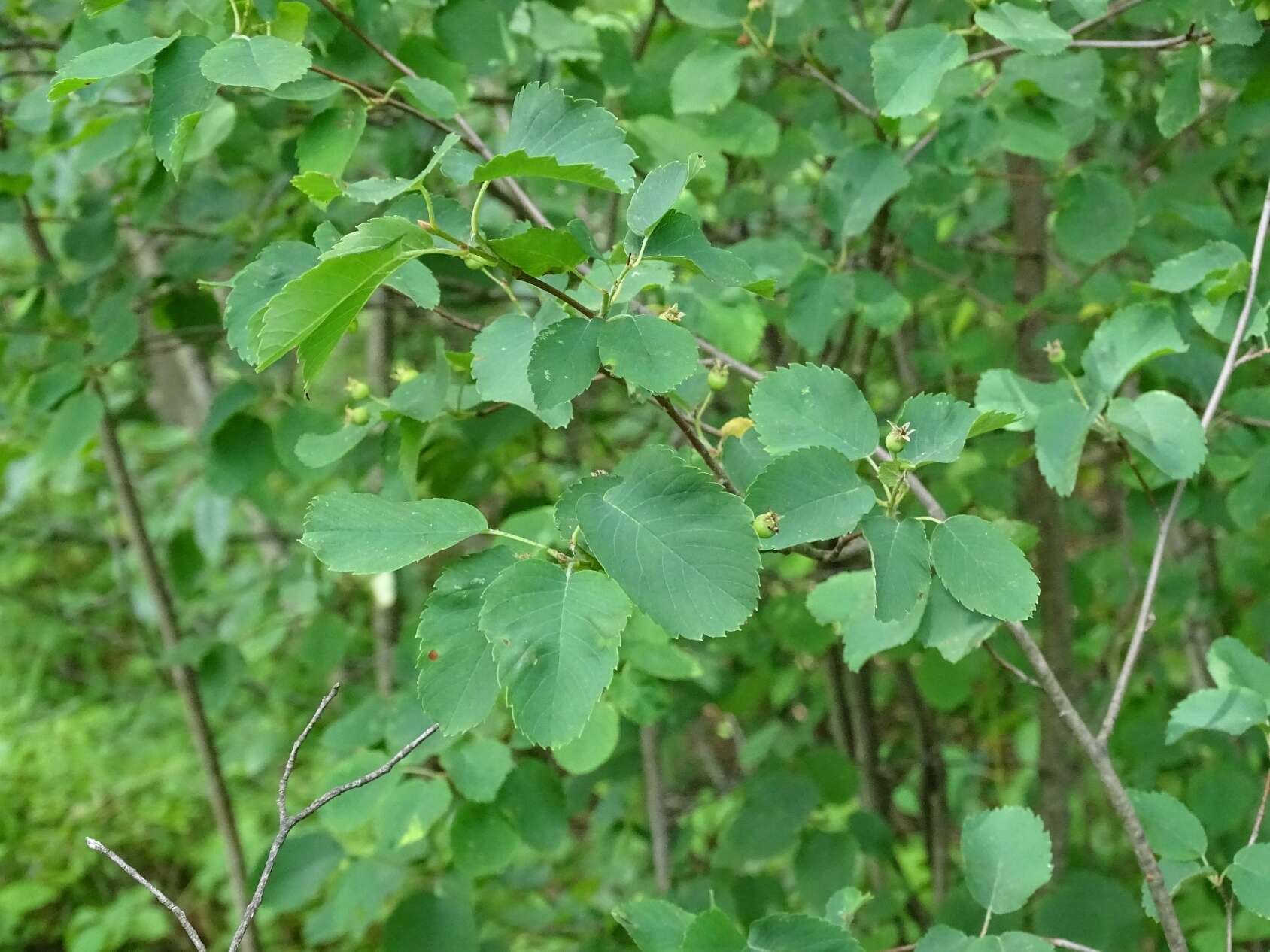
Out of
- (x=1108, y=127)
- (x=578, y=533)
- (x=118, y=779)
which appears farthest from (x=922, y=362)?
(x=118, y=779)

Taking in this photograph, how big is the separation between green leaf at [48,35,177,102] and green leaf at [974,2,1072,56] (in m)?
0.63

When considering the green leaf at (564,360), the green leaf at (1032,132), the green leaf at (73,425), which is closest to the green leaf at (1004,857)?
the green leaf at (564,360)

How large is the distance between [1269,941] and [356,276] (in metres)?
2.74

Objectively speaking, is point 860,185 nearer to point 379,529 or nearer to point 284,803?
point 379,529

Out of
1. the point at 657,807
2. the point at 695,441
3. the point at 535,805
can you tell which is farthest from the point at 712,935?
the point at 657,807

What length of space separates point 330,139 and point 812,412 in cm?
55

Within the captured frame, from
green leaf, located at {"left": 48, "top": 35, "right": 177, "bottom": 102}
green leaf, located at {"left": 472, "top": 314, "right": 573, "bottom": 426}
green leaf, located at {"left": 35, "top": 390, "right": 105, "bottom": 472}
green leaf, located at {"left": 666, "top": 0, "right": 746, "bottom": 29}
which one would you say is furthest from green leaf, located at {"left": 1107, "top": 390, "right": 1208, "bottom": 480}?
green leaf, located at {"left": 35, "top": 390, "right": 105, "bottom": 472}

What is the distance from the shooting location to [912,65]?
0.90 m

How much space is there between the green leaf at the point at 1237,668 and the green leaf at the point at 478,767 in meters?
0.67

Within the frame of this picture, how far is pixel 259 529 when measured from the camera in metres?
2.29

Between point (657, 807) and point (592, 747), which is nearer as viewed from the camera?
point (592, 747)

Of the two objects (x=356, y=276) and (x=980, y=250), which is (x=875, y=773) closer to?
(x=980, y=250)

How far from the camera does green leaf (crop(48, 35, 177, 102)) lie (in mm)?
698

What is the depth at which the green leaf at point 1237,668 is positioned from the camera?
0.87 metres
